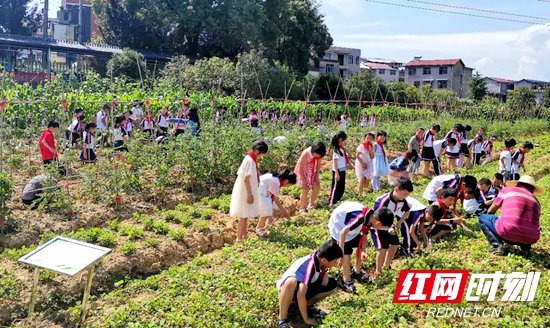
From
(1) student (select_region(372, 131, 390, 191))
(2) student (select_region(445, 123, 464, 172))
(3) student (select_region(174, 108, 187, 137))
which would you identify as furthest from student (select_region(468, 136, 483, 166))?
(3) student (select_region(174, 108, 187, 137))

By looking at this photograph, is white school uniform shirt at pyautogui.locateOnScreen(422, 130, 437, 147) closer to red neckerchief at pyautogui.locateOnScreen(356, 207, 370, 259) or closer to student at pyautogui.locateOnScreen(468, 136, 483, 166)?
student at pyautogui.locateOnScreen(468, 136, 483, 166)

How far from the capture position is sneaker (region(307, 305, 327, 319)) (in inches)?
225

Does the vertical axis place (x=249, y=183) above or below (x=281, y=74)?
below

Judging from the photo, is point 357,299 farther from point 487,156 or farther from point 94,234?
point 487,156

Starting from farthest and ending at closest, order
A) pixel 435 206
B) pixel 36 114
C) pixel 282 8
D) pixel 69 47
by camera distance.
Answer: pixel 282 8 → pixel 69 47 → pixel 36 114 → pixel 435 206

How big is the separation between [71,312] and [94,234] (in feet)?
6.52

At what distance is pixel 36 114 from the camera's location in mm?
15703

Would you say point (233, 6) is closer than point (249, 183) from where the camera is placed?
No

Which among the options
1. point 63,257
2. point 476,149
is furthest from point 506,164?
point 63,257

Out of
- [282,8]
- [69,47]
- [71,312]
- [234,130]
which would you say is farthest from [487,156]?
[282,8]

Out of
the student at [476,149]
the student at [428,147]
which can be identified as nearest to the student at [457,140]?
the student at [428,147]

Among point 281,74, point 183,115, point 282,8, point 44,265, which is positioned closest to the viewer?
point 44,265

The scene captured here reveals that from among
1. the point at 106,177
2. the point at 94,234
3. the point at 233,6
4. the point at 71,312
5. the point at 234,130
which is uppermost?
the point at 233,6

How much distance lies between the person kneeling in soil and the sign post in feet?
6.58
